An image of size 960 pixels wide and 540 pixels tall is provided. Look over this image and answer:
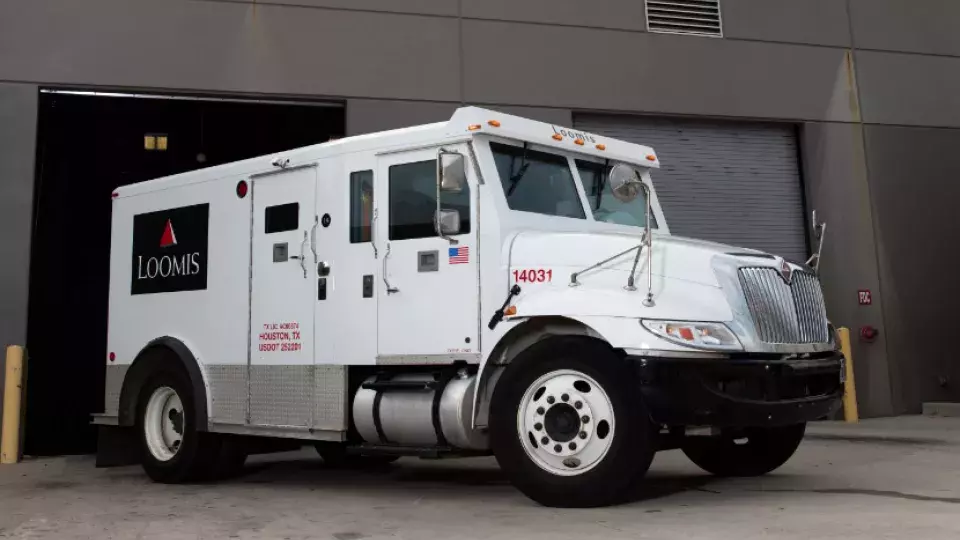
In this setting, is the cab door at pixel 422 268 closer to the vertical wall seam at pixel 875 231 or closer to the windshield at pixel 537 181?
the windshield at pixel 537 181

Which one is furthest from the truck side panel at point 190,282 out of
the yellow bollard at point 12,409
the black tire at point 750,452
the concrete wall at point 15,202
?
the black tire at point 750,452

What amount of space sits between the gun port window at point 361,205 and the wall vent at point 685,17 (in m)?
8.18

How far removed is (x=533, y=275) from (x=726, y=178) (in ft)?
28.4

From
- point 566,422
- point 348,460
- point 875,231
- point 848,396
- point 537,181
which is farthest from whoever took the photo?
point 875,231

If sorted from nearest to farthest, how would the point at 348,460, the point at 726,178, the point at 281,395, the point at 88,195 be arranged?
the point at 281,395 → the point at 348,460 → the point at 726,178 → the point at 88,195

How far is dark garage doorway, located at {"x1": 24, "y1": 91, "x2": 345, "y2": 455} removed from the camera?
48.6ft

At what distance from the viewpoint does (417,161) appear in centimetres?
664

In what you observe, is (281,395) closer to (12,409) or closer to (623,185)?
(623,185)

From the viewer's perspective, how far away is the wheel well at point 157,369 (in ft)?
25.3

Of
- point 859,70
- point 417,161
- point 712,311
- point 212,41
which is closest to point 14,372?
point 212,41

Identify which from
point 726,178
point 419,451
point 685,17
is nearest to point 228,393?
point 419,451

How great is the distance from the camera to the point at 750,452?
716 centimetres

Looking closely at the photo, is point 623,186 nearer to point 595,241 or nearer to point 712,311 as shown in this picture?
point 595,241

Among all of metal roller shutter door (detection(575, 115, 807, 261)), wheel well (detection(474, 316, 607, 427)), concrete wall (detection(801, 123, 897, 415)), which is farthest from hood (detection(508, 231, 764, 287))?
concrete wall (detection(801, 123, 897, 415))
